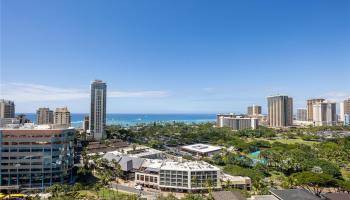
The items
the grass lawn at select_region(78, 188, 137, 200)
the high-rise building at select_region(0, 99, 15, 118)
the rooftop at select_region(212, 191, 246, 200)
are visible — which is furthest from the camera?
the high-rise building at select_region(0, 99, 15, 118)

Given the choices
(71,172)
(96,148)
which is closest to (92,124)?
(96,148)

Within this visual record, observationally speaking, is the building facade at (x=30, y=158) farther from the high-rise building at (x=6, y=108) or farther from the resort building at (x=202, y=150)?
the high-rise building at (x=6, y=108)

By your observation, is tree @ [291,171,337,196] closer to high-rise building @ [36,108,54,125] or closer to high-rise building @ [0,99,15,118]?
high-rise building @ [36,108,54,125]

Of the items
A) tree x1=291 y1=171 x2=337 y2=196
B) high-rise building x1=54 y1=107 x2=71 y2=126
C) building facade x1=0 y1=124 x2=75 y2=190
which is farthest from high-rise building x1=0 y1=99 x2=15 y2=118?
tree x1=291 y1=171 x2=337 y2=196

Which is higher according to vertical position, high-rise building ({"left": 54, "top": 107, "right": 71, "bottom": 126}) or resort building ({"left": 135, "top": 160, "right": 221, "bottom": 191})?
high-rise building ({"left": 54, "top": 107, "right": 71, "bottom": 126})

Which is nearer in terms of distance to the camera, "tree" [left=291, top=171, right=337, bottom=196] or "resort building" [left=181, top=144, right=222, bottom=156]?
"tree" [left=291, top=171, right=337, bottom=196]

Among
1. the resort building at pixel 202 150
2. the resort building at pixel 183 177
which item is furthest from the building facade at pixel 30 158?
the resort building at pixel 202 150

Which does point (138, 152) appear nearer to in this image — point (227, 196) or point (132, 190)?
point (132, 190)

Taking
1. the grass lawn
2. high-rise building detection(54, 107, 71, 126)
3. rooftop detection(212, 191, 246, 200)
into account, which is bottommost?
the grass lawn
